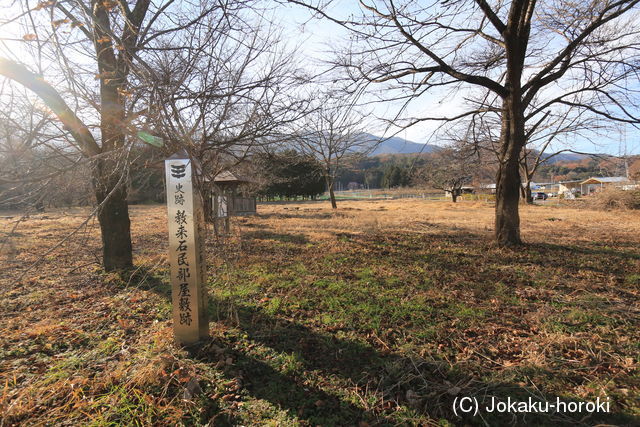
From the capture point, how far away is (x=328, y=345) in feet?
10.1

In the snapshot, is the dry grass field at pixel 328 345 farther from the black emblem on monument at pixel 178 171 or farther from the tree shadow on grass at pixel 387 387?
the black emblem on monument at pixel 178 171

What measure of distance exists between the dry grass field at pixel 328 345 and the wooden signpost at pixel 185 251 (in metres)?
0.22

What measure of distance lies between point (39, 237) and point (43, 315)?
853 centimetres

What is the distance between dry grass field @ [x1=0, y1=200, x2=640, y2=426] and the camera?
2230mm

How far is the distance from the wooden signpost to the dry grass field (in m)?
0.22

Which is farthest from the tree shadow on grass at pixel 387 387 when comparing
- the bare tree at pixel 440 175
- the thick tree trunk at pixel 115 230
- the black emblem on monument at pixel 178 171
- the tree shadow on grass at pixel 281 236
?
the bare tree at pixel 440 175

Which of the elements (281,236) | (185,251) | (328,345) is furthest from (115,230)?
(281,236)

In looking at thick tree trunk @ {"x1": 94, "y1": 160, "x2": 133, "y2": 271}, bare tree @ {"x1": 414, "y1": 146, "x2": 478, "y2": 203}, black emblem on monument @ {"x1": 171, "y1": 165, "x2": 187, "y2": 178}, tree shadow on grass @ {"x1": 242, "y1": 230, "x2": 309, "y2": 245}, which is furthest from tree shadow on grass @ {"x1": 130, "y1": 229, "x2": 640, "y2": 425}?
bare tree @ {"x1": 414, "y1": 146, "x2": 478, "y2": 203}

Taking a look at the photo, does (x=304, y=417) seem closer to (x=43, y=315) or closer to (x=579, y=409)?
(x=579, y=409)

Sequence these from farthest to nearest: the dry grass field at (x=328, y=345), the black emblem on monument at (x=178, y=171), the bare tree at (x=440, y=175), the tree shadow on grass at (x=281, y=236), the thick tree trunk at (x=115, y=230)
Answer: the bare tree at (x=440, y=175)
the tree shadow on grass at (x=281, y=236)
the thick tree trunk at (x=115, y=230)
the black emblem on monument at (x=178, y=171)
the dry grass field at (x=328, y=345)

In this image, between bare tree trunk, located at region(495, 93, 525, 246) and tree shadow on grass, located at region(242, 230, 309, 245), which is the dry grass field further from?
tree shadow on grass, located at region(242, 230, 309, 245)

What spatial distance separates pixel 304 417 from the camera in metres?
2.16

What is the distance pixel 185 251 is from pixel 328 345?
1751 millimetres

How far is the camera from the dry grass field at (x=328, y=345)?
2.23 m
